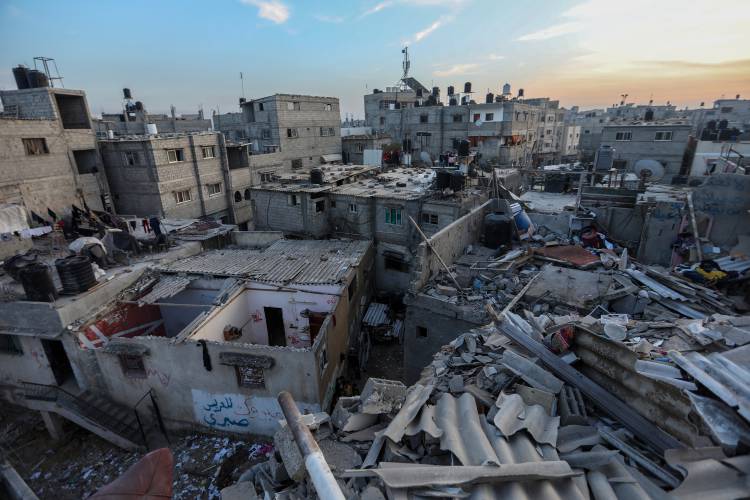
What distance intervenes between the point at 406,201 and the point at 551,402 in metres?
18.2

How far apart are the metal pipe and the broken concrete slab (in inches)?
57.3

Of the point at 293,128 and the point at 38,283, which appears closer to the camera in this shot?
the point at 38,283

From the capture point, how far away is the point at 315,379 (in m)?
12.4

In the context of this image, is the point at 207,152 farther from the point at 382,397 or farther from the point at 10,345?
the point at 382,397

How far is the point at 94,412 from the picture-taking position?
14.4 m

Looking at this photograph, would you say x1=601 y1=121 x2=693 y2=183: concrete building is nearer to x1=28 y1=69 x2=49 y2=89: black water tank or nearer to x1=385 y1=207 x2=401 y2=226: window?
x1=385 y1=207 x2=401 y2=226: window

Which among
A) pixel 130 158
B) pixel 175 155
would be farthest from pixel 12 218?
pixel 175 155

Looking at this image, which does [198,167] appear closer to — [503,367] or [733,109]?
[503,367]

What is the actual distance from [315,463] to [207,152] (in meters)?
33.4

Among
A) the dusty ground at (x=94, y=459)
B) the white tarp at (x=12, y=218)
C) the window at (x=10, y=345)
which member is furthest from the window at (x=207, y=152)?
the dusty ground at (x=94, y=459)

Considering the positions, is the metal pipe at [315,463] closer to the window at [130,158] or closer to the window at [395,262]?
the window at [395,262]

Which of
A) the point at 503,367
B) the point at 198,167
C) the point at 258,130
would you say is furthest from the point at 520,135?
the point at 503,367

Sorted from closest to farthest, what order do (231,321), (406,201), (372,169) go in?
(231,321) → (406,201) → (372,169)

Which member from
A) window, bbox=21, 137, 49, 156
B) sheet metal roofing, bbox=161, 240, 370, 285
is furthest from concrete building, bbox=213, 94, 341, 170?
sheet metal roofing, bbox=161, 240, 370, 285
